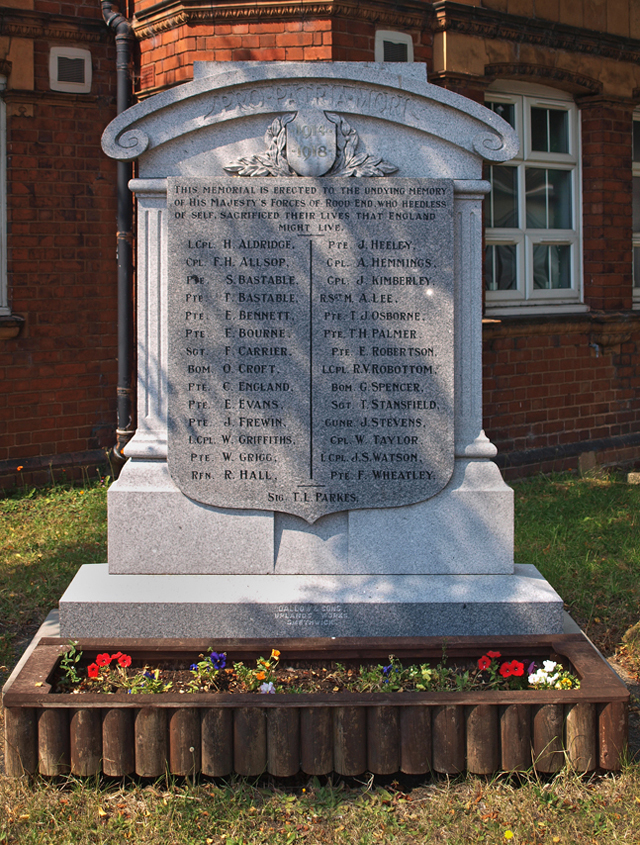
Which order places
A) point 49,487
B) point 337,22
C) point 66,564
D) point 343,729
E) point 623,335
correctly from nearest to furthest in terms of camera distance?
point 343,729 < point 66,564 < point 337,22 < point 49,487 < point 623,335

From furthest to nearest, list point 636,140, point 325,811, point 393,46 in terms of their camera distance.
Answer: point 636,140 → point 393,46 → point 325,811

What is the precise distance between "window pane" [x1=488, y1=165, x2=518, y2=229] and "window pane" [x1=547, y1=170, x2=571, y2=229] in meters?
0.44

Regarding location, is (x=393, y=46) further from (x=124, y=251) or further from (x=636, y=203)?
(x=636, y=203)

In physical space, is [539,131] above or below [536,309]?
above

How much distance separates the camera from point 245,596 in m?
3.62

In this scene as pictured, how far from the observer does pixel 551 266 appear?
8188 millimetres

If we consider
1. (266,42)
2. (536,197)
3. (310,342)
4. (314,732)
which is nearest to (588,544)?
(310,342)

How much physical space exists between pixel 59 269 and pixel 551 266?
416cm

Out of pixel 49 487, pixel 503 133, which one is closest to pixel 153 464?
pixel 503 133

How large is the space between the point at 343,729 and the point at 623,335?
615 centimetres

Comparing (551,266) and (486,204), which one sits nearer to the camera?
(486,204)

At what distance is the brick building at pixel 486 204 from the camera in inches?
268

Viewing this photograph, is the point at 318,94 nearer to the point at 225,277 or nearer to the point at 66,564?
the point at 225,277

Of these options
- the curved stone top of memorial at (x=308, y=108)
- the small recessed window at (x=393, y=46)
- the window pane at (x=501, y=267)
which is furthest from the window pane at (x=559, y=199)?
the curved stone top of memorial at (x=308, y=108)
